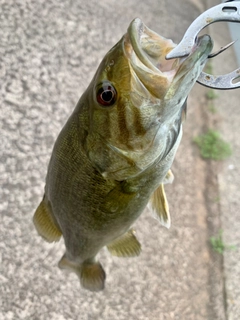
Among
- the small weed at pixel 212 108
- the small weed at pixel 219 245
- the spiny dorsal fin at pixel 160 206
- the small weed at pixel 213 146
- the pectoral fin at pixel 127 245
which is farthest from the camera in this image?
the small weed at pixel 212 108

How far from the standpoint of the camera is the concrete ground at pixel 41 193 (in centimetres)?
205

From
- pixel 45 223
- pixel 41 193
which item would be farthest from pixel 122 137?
pixel 41 193

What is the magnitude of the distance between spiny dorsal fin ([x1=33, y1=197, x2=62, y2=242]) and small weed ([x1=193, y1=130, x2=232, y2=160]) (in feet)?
6.71

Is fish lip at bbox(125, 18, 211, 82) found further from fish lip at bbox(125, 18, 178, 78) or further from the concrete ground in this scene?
the concrete ground

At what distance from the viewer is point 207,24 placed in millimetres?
947

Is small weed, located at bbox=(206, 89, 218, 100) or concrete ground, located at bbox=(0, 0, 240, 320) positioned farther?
small weed, located at bbox=(206, 89, 218, 100)

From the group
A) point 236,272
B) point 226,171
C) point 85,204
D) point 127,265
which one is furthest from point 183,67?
point 226,171

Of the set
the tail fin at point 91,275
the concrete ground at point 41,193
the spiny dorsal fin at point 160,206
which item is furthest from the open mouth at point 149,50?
the concrete ground at point 41,193

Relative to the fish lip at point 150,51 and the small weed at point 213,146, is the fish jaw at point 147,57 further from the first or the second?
the small weed at point 213,146

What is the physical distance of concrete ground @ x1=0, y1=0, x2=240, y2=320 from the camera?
205 centimetres

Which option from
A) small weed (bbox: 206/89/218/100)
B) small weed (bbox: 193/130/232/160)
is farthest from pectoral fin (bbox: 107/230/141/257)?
small weed (bbox: 206/89/218/100)

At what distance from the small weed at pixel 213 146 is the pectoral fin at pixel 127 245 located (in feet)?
6.17

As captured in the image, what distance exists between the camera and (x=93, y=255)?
1390 mm

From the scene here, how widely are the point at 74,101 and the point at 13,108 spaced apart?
43 centimetres
